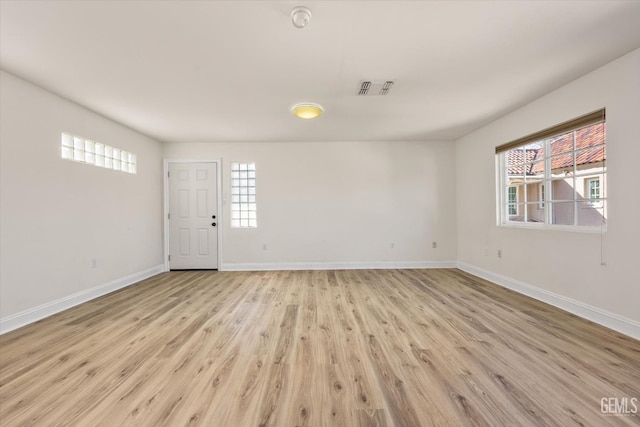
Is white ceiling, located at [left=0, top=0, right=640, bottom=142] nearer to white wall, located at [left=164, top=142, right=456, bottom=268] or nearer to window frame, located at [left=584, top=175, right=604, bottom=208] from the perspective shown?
window frame, located at [left=584, top=175, right=604, bottom=208]

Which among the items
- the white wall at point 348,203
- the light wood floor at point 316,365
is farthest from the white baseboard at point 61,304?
the white wall at point 348,203

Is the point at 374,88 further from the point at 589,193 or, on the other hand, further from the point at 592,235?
the point at 592,235

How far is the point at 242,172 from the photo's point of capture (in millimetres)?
5566

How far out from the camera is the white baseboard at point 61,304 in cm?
269

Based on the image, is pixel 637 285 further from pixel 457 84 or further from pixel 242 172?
pixel 242 172

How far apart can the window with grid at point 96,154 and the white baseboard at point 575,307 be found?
627 cm

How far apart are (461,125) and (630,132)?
7.34 feet

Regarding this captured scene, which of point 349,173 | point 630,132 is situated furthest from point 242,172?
point 630,132

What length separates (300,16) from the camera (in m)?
1.90

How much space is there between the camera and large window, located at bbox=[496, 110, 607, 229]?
2916 mm

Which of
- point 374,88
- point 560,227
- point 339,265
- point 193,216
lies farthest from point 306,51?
point 193,216

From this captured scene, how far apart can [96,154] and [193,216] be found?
1.95 metres

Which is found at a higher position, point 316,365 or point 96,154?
point 96,154

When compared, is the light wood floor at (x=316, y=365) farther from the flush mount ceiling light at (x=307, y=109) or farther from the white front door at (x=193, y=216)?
the flush mount ceiling light at (x=307, y=109)
